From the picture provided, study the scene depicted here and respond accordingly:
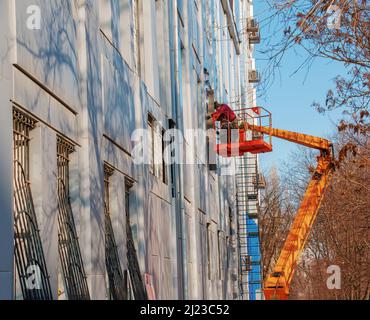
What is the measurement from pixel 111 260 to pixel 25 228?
4590 mm

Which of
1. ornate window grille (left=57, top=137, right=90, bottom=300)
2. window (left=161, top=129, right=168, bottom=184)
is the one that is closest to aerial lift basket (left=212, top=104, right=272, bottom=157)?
window (left=161, top=129, right=168, bottom=184)

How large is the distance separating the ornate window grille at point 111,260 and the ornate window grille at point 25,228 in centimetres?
382

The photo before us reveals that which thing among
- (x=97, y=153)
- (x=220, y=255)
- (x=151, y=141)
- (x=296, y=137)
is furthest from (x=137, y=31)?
(x=220, y=255)

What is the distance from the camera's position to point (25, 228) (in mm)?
9977

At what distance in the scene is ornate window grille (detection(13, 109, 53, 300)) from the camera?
32.2ft

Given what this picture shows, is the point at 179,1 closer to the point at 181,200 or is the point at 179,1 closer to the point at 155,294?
the point at 181,200

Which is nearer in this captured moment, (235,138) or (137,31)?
(137,31)

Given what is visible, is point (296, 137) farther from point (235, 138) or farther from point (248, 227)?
point (248, 227)

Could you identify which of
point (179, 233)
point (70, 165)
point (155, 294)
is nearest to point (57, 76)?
point (70, 165)

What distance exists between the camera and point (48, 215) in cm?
1062

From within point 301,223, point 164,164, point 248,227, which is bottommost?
point 301,223

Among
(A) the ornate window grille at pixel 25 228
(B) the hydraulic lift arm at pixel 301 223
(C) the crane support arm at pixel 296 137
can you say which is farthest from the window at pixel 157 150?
(C) the crane support arm at pixel 296 137
